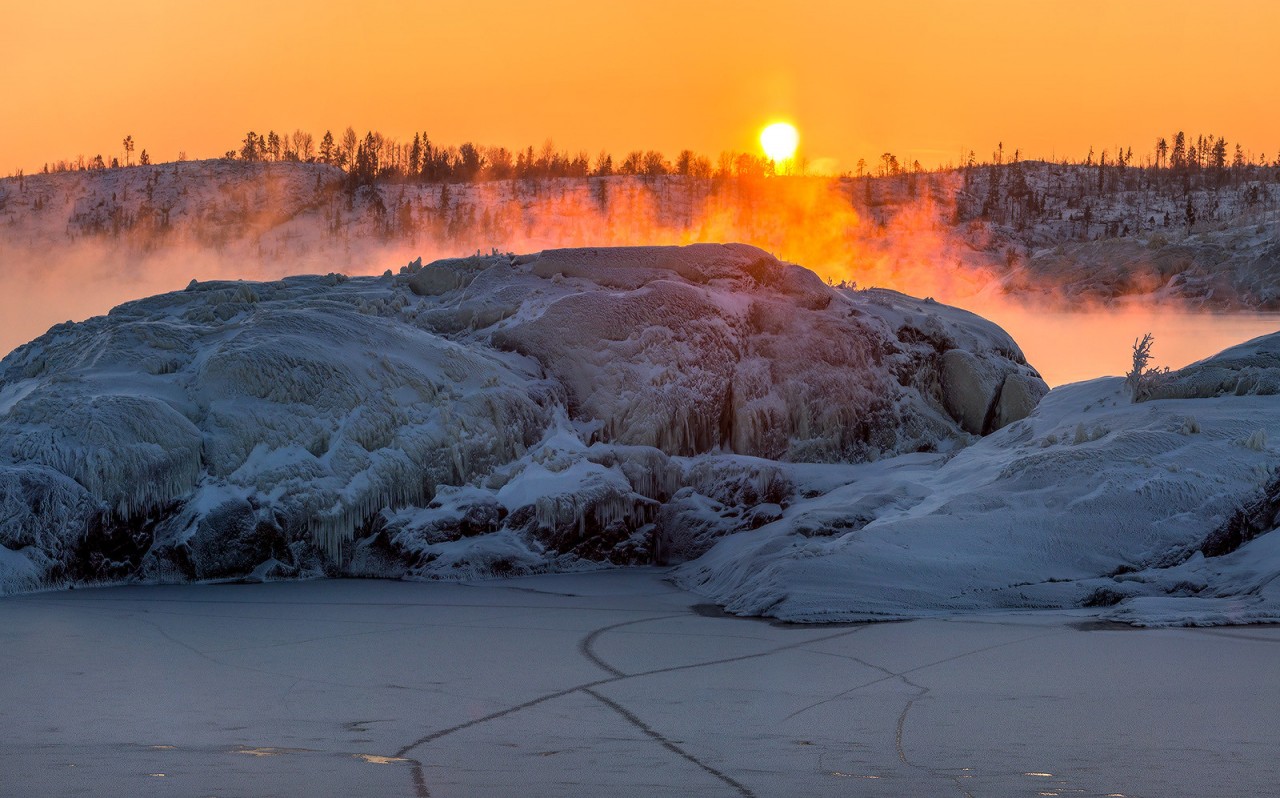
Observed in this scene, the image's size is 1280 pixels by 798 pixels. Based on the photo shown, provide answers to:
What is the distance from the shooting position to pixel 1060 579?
7.61 metres

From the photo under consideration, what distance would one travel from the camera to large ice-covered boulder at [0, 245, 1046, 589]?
8.95m

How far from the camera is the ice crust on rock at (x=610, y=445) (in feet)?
26.3

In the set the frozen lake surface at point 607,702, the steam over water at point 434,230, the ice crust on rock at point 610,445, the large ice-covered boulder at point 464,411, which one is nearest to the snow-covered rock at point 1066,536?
the ice crust on rock at point 610,445

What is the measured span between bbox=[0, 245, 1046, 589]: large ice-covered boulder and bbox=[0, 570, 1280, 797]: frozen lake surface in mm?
1064

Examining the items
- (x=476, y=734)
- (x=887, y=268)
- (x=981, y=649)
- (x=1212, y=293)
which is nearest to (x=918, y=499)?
(x=981, y=649)

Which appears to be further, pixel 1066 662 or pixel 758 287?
pixel 758 287

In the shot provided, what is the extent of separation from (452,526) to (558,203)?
152 feet

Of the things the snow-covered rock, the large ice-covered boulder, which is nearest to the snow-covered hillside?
the large ice-covered boulder

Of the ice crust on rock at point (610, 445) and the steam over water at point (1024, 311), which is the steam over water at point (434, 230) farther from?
the ice crust on rock at point (610, 445)

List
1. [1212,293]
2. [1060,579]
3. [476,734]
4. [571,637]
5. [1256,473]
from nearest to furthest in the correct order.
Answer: [476,734] → [571,637] → [1060,579] → [1256,473] → [1212,293]

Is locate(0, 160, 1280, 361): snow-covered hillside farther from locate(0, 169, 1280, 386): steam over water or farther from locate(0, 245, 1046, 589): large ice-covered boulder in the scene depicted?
locate(0, 245, 1046, 589): large ice-covered boulder

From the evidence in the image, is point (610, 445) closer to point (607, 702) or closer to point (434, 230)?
point (607, 702)

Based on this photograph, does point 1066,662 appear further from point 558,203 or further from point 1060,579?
point 558,203

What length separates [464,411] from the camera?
10.0m
